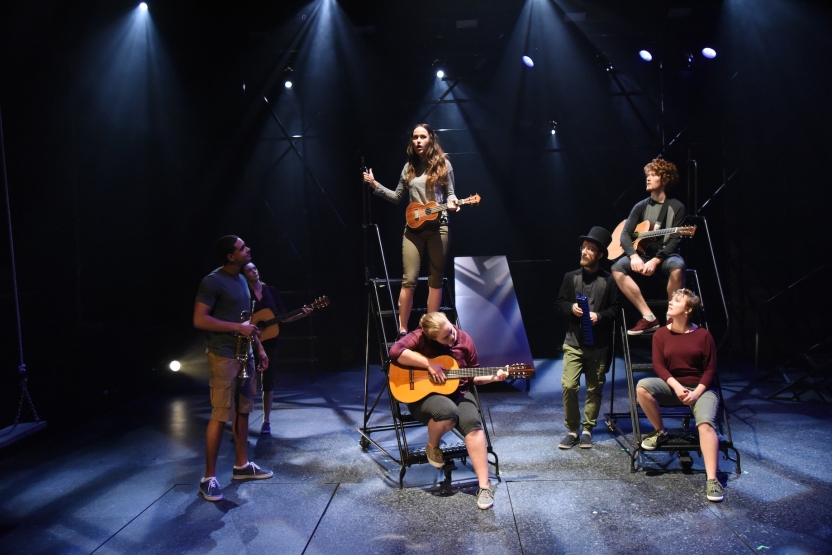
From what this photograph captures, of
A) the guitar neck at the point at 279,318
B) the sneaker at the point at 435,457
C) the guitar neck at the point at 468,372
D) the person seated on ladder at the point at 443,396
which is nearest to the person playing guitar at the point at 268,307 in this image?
the guitar neck at the point at 279,318

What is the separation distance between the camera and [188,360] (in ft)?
29.6

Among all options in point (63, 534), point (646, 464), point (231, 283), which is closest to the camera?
point (63, 534)

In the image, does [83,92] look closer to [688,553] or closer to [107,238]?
[107,238]

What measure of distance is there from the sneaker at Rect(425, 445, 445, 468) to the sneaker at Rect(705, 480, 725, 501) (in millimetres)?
1949

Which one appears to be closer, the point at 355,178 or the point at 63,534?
the point at 63,534

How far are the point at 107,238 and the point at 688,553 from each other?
289 inches

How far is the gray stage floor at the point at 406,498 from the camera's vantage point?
3.63 metres

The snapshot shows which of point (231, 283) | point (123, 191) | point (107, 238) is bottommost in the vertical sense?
point (231, 283)

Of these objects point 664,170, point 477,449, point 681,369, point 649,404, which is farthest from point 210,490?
point 664,170

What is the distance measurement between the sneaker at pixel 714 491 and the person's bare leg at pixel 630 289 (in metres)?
1.73

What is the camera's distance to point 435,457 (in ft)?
14.5

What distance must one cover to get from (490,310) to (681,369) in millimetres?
3650

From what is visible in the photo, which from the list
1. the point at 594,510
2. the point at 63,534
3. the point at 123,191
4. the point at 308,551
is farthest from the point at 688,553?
the point at 123,191

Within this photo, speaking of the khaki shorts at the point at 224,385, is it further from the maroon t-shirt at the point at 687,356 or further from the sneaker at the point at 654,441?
the maroon t-shirt at the point at 687,356
